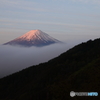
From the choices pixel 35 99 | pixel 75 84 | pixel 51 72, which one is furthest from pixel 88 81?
pixel 51 72

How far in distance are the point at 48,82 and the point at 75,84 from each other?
78.2 meters

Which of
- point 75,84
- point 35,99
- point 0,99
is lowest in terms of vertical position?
point 0,99

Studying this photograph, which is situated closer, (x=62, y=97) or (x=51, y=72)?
(x=62, y=97)

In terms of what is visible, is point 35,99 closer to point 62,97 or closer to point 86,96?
point 62,97

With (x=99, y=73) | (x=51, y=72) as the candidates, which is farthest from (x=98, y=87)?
(x=51, y=72)

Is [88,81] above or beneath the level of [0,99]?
above

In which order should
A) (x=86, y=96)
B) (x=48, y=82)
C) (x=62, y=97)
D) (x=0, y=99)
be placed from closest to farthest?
1. (x=86, y=96)
2. (x=62, y=97)
3. (x=48, y=82)
4. (x=0, y=99)

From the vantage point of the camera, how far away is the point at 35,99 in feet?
403

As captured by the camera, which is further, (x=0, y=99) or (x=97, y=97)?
(x=0, y=99)

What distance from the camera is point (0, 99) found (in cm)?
18725

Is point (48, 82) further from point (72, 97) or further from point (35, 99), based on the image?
point (72, 97)

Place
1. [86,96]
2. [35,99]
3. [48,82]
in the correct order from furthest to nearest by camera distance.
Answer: [48,82] < [35,99] < [86,96]

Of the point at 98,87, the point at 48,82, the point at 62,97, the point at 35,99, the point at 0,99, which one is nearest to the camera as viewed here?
the point at 62,97

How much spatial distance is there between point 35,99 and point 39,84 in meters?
59.1
